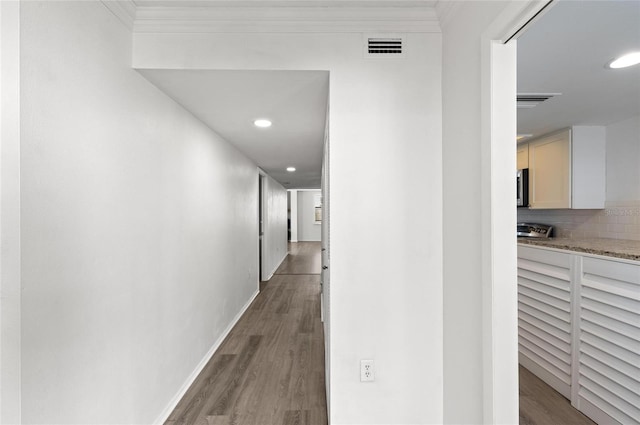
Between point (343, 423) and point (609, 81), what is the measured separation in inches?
107

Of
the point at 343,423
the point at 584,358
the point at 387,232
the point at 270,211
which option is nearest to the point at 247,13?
the point at 387,232

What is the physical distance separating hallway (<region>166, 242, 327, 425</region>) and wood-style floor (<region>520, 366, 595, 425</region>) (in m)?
1.41

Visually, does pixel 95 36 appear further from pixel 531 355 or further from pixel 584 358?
pixel 531 355

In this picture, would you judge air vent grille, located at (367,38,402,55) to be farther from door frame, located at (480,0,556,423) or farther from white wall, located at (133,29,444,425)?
door frame, located at (480,0,556,423)

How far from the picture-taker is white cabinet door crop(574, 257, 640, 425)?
1622 millimetres

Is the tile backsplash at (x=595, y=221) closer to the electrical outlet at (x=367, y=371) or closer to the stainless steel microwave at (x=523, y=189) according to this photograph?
the stainless steel microwave at (x=523, y=189)

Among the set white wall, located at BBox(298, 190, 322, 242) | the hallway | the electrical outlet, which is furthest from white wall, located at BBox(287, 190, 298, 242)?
the electrical outlet

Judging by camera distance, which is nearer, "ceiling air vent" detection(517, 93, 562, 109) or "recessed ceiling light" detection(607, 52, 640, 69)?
"recessed ceiling light" detection(607, 52, 640, 69)

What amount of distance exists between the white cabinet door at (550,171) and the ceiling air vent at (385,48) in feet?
8.02

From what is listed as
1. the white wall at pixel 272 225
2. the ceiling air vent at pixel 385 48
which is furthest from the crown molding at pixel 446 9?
the white wall at pixel 272 225

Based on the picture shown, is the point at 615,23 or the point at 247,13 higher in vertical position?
the point at 247,13

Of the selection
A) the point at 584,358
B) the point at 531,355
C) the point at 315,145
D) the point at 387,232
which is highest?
the point at 315,145

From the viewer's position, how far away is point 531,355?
2.45 meters

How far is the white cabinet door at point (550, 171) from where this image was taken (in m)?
2.94
